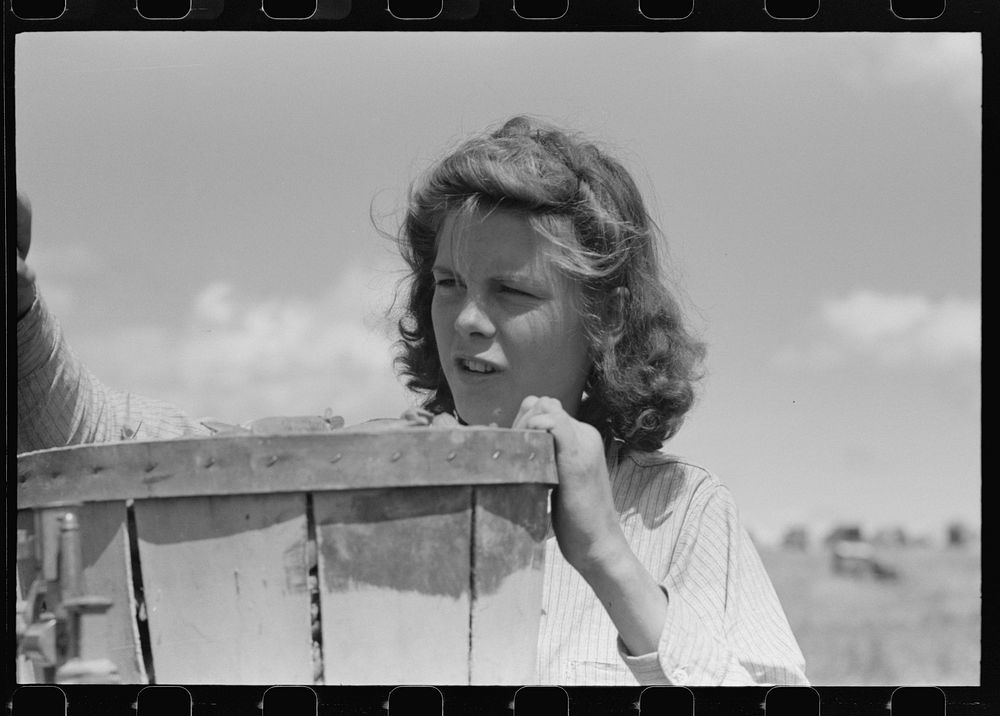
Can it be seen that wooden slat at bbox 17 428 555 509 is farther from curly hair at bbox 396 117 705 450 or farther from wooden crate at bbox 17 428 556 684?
curly hair at bbox 396 117 705 450

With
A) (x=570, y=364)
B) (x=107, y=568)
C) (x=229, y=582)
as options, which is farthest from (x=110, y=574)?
(x=570, y=364)

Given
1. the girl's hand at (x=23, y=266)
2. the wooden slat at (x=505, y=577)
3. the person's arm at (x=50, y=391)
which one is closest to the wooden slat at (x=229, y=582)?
the wooden slat at (x=505, y=577)

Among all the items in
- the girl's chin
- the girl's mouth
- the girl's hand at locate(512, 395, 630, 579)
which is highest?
the girl's mouth

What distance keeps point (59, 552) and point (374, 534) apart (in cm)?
40

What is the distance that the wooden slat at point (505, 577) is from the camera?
1571 millimetres

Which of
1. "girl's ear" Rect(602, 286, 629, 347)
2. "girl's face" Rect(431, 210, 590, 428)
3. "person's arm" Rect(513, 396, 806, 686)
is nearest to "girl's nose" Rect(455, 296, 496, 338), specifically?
"girl's face" Rect(431, 210, 590, 428)

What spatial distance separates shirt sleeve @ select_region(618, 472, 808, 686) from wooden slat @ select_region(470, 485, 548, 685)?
9.7 inches

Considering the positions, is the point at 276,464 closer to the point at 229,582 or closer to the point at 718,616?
the point at 229,582

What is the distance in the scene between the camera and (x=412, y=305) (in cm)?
258

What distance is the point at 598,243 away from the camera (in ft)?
7.63

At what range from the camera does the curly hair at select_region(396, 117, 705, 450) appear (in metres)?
2.25
